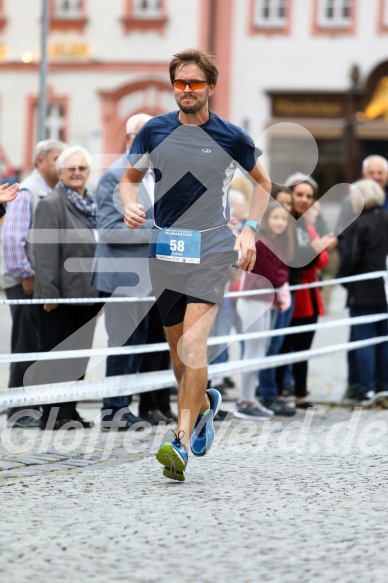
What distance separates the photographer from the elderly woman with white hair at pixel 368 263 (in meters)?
11.1

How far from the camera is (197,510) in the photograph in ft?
19.1

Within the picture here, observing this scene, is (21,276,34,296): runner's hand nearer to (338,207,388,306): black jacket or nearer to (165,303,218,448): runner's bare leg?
(165,303,218,448): runner's bare leg

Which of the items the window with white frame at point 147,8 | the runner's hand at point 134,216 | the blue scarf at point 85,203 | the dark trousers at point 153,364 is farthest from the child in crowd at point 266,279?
the window with white frame at point 147,8

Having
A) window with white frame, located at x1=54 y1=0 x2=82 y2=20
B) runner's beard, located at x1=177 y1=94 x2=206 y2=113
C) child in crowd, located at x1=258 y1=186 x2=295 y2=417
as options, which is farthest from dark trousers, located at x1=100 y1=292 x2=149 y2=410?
window with white frame, located at x1=54 y1=0 x2=82 y2=20

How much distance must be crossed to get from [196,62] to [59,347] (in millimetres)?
2624

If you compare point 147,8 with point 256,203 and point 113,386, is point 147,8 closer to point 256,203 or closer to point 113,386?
point 113,386

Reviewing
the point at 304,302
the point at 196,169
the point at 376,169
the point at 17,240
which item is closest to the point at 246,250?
the point at 196,169

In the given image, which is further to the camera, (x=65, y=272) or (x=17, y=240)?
(x=17, y=240)

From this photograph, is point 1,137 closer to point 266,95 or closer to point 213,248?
point 266,95

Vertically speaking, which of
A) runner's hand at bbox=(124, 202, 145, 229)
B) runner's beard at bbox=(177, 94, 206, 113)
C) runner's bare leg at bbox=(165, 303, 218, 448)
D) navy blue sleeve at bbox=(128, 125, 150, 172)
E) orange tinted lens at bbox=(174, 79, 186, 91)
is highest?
orange tinted lens at bbox=(174, 79, 186, 91)

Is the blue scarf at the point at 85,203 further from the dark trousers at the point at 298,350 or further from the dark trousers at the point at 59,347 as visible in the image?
the dark trousers at the point at 298,350

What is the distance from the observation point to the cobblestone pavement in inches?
188

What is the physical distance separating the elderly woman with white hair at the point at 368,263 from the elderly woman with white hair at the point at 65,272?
2.87 m

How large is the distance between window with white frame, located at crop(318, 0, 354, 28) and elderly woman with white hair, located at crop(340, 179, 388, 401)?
21728 mm
